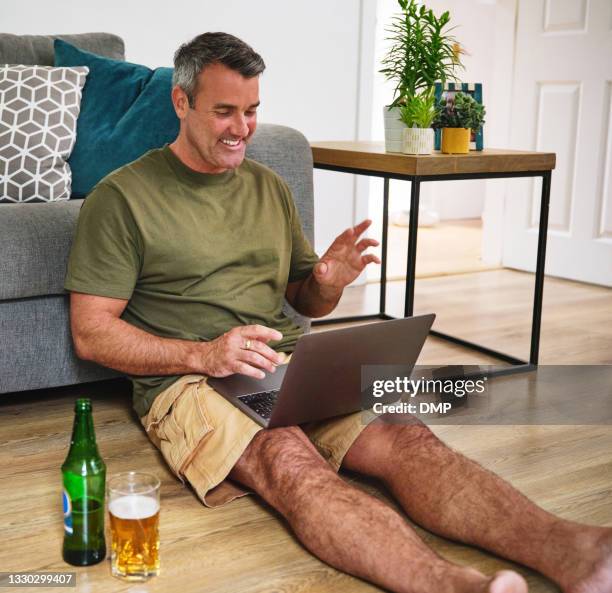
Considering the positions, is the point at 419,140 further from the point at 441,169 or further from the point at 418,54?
the point at 418,54

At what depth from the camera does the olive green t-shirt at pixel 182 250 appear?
5.54ft

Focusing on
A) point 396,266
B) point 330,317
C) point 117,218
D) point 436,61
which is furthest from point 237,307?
point 396,266

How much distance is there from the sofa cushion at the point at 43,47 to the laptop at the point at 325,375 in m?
1.34

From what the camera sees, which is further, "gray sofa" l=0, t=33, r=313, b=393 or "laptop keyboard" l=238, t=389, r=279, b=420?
"gray sofa" l=0, t=33, r=313, b=393

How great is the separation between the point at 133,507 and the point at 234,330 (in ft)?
1.31

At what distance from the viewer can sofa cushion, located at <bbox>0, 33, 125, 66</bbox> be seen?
2.48m

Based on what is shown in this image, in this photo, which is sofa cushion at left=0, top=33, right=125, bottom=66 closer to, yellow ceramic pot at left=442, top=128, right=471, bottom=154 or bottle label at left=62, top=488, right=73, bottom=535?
yellow ceramic pot at left=442, top=128, right=471, bottom=154

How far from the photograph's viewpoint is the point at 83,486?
1.30 metres

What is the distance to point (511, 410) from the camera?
2.19m

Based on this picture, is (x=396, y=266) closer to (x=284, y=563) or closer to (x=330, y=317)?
(x=330, y=317)

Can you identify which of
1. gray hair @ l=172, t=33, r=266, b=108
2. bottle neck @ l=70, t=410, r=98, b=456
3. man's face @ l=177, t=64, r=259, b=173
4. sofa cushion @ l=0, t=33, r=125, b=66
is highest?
sofa cushion @ l=0, t=33, r=125, b=66

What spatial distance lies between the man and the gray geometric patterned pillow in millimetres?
601

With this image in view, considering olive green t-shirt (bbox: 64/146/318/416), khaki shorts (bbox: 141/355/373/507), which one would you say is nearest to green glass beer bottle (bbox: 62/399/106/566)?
khaki shorts (bbox: 141/355/373/507)

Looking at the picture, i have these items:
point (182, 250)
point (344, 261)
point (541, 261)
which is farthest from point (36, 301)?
point (541, 261)
